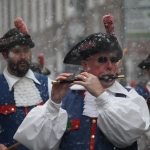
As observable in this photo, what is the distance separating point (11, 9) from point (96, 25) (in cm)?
1208

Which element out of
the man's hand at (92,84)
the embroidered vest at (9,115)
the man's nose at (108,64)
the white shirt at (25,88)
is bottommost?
the embroidered vest at (9,115)

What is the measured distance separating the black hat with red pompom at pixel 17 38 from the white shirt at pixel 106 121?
5.96 ft

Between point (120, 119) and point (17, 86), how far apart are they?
2.17m

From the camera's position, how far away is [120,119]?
492cm

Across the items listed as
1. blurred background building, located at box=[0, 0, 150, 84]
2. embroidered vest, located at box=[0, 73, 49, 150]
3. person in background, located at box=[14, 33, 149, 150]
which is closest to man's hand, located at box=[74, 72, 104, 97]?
person in background, located at box=[14, 33, 149, 150]

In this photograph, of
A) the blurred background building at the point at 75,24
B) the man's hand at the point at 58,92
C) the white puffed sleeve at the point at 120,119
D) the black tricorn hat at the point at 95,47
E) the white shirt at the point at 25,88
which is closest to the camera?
the white puffed sleeve at the point at 120,119

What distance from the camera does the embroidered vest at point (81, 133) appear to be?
5129 mm

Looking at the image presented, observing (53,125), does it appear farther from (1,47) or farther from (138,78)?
(138,78)

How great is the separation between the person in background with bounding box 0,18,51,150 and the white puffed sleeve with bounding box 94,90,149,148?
180cm

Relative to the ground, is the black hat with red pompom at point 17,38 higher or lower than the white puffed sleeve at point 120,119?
higher

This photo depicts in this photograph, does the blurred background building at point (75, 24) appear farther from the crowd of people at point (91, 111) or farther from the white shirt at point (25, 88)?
the crowd of people at point (91, 111)

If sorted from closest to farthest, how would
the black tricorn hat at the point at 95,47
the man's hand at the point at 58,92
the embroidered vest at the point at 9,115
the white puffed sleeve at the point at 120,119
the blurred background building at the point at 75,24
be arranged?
the white puffed sleeve at the point at 120,119 < the man's hand at the point at 58,92 < the black tricorn hat at the point at 95,47 < the embroidered vest at the point at 9,115 < the blurred background building at the point at 75,24

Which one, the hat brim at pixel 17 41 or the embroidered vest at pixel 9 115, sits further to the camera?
the hat brim at pixel 17 41

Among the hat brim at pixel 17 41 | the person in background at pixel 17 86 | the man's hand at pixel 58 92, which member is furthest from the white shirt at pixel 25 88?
the man's hand at pixel 58 92
